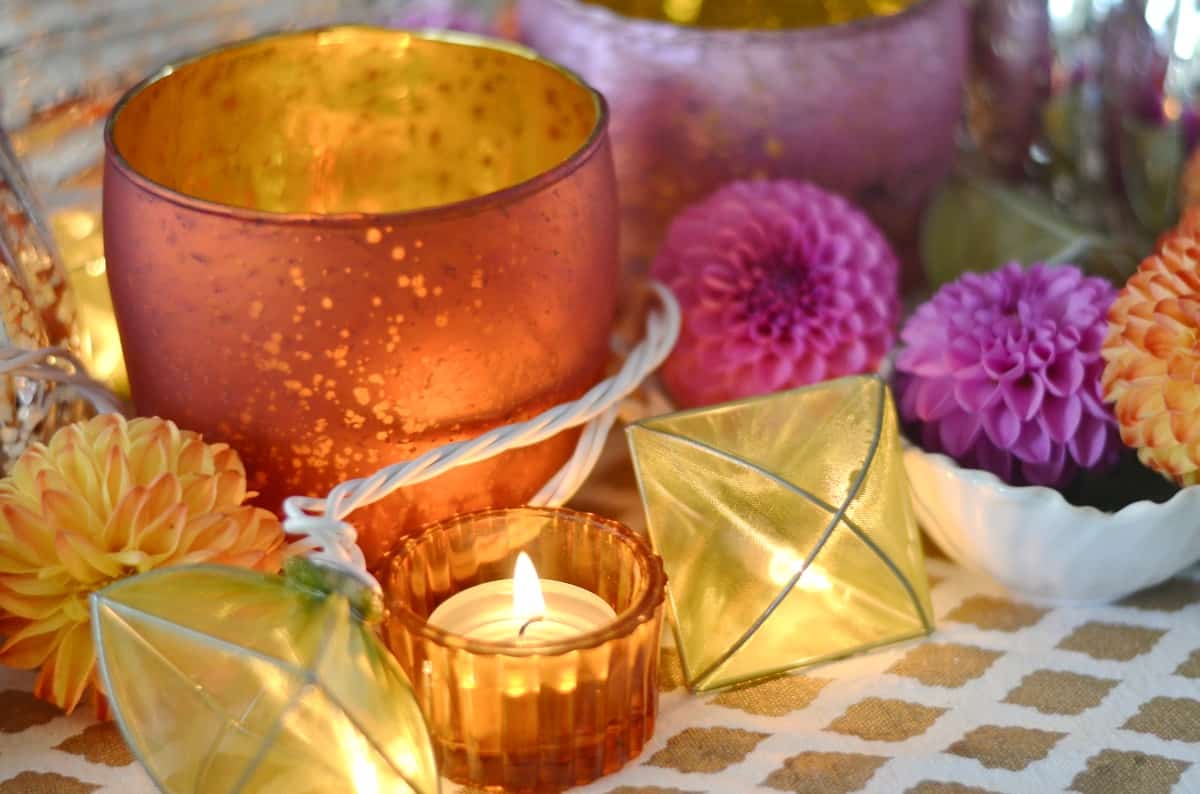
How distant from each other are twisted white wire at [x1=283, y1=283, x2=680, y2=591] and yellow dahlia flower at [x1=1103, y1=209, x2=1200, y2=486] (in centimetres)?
14

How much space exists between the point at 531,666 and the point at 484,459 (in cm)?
8

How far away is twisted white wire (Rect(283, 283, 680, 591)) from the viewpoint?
37 centimetres

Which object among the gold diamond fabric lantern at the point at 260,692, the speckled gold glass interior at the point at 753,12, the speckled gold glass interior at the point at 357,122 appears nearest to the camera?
the gold diamond fabric lantern at the point at 260,692

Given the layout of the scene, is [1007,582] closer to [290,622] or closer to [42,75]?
[290,622]

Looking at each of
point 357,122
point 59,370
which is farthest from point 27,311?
point 357,122

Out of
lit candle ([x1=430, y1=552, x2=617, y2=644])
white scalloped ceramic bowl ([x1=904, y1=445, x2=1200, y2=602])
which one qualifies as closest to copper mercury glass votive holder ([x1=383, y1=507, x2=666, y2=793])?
lit candle ([x1=430, y1=552, x2=617, y2=644])

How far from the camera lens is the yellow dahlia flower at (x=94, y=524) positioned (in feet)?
1.24

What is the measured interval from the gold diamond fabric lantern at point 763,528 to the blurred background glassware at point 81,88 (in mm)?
226

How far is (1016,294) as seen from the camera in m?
0.46

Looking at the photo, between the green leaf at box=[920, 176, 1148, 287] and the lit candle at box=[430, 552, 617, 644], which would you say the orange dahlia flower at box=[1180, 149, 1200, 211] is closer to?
the green leaf at box=[920, 176, 1148, 287]

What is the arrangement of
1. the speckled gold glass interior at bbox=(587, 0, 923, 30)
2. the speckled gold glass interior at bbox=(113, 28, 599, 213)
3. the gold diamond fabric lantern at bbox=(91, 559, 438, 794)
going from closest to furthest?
the gold diamond fabric lantern at bbox=(91, 559, 438, 794)
the speckled gold glass interior at bbox=(113, 28, 599, 213)
the speckled gold glass interior at bbox=(587, 0, 923, 30)

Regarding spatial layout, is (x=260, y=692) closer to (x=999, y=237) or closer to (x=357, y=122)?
(x=357, y=122)

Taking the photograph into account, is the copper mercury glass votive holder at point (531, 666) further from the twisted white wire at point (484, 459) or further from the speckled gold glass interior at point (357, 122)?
the speckled gold glass interior at point (357, 122)

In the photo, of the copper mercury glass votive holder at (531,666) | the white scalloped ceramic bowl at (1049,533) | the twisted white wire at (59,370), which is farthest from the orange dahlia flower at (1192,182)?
the twisted white wire at (59,370)
